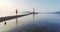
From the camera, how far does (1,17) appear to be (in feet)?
55.0

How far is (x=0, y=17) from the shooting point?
55.8 ft

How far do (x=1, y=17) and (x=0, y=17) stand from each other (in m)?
0.33
